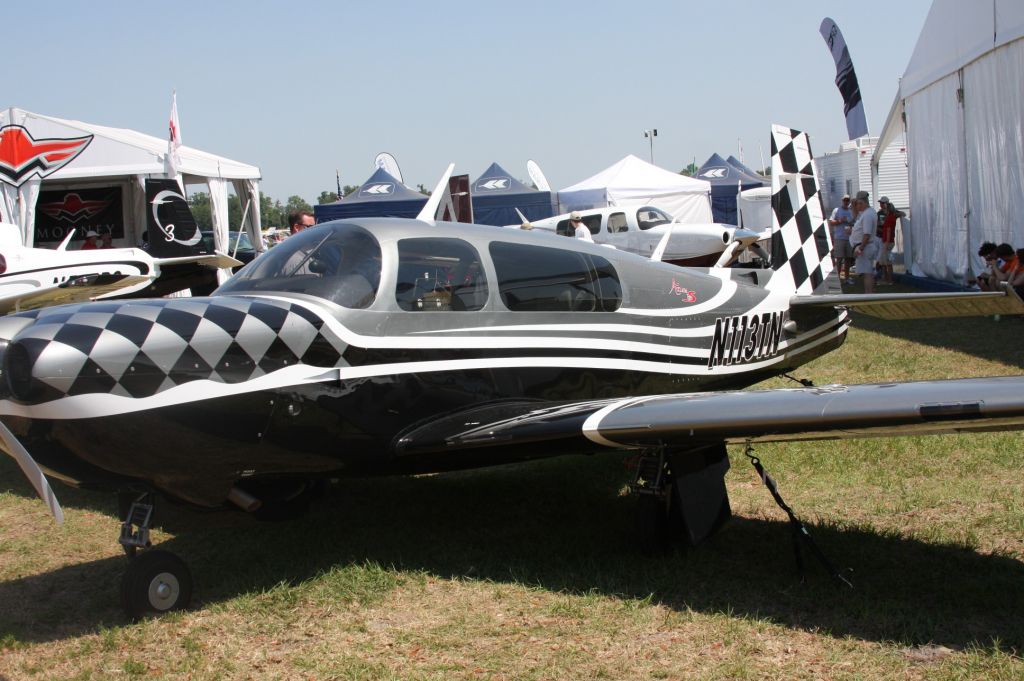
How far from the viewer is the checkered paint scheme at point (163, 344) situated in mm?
3746

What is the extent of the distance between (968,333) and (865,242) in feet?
19.4

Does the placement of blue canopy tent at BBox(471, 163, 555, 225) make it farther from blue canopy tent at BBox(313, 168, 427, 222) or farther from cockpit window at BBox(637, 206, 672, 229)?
cockpit window at BBox(637, 206, 672, 229)

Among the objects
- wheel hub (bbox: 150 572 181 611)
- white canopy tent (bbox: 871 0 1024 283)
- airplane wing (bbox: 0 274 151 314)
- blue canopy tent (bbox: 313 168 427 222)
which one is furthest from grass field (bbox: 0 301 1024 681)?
blue canopy tent (bbox: 313 168 427 222)

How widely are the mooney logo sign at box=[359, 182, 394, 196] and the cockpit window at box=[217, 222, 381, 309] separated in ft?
74.1

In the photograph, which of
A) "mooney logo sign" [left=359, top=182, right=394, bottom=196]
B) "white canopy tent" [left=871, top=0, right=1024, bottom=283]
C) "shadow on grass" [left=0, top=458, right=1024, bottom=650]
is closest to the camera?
"shadow on grass" [left=0, top=458, right=1024, bottom=650]

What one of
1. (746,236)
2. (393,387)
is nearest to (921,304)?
(393,387)

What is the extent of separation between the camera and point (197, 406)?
13.2 ft

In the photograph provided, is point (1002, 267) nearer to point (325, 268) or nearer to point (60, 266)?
point (325, 268)

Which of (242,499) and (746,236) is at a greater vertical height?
(746,236)

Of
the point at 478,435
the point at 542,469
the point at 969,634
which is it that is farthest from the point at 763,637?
the point at 542,469


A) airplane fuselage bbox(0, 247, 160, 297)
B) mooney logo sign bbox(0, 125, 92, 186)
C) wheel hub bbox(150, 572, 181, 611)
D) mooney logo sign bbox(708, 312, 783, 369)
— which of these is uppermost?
mooney logo sign bbox(0, 125, 92, 186)

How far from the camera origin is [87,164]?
713 inches

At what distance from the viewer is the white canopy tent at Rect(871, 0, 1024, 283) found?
12.6 meters

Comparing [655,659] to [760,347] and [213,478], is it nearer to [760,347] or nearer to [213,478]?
[213,478]
